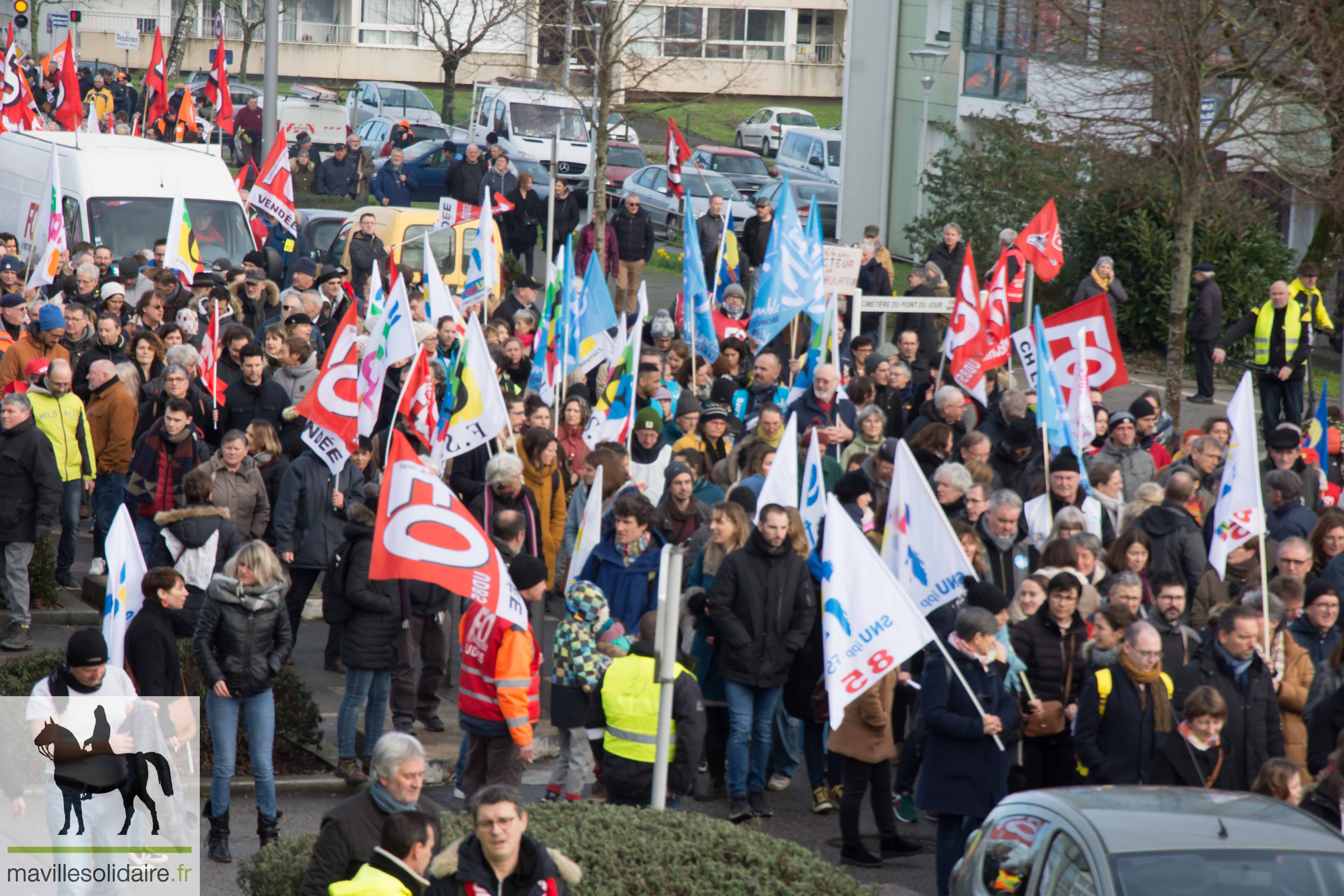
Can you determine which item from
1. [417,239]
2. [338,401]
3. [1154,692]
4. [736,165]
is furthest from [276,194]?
[736,165]

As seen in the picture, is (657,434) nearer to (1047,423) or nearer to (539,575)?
(1047,423)

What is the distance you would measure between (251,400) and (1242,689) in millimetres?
7770

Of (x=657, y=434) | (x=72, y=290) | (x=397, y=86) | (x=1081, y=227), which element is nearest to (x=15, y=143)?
(x=72, y=290)

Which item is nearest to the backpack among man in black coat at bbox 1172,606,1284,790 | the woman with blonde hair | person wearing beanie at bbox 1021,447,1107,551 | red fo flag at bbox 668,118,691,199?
the woman with blonde hair

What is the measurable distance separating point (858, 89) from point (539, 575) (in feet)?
82.7

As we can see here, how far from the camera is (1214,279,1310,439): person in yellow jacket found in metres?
17.4

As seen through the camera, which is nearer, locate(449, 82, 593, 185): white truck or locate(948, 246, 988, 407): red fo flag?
locate(948, 246, 988, 407): red fo flag

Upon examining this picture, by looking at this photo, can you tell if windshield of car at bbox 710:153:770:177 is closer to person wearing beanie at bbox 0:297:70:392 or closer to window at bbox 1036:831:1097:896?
Result: person wearing beanie at bbox 0:297:70:392

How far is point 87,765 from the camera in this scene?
7.22 meters

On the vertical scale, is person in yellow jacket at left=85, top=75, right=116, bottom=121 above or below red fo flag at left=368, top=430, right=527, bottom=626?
above

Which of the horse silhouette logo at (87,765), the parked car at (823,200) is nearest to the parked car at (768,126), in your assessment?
the parked car at (823,200)

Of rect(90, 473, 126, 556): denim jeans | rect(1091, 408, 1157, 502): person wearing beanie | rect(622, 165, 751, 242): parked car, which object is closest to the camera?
rect(1091, 408, 1157, 502): person wearing beanie

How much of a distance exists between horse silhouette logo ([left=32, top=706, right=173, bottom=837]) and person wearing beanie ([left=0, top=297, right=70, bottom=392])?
6.26 meters

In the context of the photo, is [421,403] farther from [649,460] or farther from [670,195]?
[670,195]
